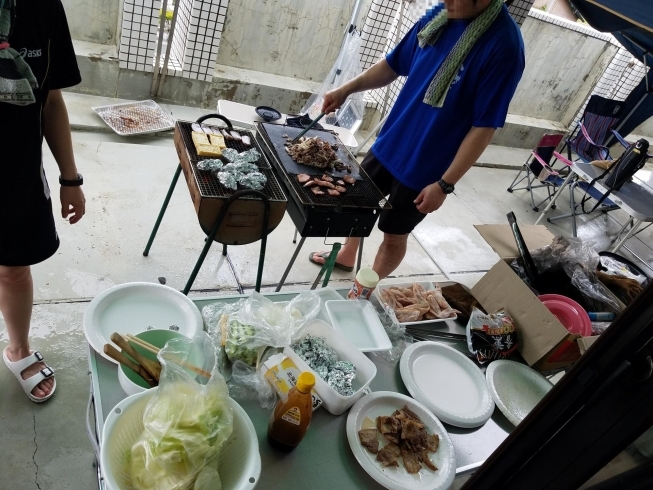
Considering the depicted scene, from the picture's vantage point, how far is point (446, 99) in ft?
7.99

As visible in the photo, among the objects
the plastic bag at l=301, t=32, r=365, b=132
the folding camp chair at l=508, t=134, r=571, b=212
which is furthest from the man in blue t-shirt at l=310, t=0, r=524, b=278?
the folding camp chair at l=508, t=134, r=571, b=212

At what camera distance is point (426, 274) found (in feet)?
13.6

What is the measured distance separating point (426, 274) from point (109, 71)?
12.9 feet

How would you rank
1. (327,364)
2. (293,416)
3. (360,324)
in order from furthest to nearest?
(360,324) < (327,364) < (293,416)

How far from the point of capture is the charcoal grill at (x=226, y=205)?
221 cm

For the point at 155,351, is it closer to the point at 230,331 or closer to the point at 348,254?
the point at 230,331

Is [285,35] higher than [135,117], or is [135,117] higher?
[285,35]

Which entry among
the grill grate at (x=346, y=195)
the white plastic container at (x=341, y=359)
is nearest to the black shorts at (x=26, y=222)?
the white plastic container at (x=341, y=359)

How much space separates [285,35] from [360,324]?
4786 millimetres

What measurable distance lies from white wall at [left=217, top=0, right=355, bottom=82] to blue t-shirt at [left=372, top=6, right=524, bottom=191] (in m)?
3.29

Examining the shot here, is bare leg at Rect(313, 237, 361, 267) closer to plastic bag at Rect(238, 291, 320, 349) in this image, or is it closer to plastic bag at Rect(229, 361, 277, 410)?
plastic bag at Rect(238, 291, 320, 349)

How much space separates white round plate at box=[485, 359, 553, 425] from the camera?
1.97m

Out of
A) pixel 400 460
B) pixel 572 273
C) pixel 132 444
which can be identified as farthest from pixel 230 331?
pixel 572 273

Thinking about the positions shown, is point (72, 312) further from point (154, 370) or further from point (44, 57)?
point (44, 57)
